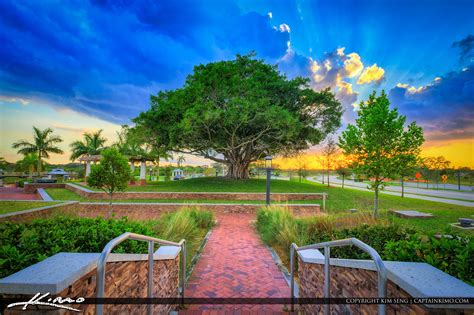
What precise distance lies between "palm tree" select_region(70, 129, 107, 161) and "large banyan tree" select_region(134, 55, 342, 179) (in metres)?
25.4

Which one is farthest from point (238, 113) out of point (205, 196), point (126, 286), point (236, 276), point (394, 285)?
point (394, 285)

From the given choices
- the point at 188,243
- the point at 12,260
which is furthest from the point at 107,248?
the point at 188,243

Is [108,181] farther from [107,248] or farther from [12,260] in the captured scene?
[107,248]

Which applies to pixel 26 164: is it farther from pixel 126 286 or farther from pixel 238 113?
pixel 126 286

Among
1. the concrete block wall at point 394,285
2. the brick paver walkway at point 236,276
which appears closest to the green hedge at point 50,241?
the brick paver walkway at point 236,276

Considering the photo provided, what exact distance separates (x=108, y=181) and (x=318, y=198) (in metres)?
14.6

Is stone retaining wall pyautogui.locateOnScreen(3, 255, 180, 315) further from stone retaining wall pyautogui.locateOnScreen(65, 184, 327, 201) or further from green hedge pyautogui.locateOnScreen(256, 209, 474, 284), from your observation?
stone retaining wall pyautogui.locateOnScreen(65, 184, 327, 201)

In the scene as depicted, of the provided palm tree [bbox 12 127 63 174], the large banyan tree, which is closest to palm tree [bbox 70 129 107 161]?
palm tree [bbox 12 127 63 174]

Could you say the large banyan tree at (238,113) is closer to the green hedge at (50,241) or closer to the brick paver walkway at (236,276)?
the brick paver walkway at (236,276)

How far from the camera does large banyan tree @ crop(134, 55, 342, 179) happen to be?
20.4 m

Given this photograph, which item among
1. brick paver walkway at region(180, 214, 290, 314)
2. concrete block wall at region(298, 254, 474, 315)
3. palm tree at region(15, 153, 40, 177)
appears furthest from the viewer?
palm tree at region(15, 153, 40, 177)

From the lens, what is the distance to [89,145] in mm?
44938

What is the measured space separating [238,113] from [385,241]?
1644 cm

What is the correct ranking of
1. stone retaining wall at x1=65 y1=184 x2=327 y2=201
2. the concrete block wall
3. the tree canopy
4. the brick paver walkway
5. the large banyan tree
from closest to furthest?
the concrete block wall
the brick paver walkway
the tree canopy
stone retaining wall at x1=65 y1=184 x2=327 y2=201
the large banyan tree
